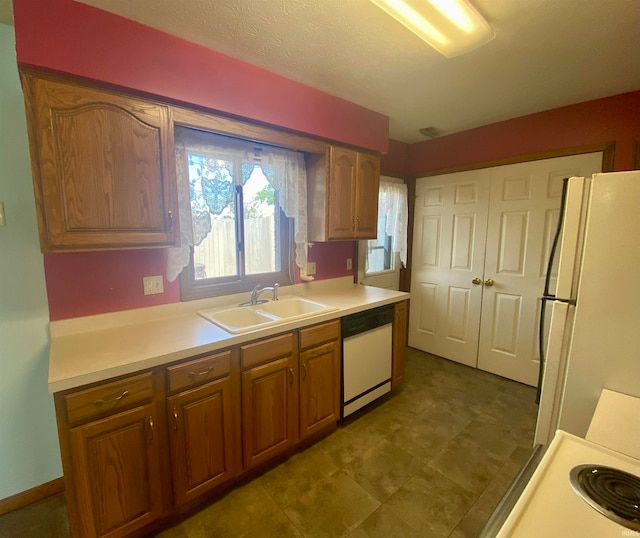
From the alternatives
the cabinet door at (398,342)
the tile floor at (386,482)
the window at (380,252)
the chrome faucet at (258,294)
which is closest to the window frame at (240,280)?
the chrome faucet at (258,294)

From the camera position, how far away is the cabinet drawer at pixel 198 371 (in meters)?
1.41

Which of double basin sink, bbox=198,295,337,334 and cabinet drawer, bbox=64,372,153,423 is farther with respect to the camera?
double basin sink, bbox=198,295,337,334

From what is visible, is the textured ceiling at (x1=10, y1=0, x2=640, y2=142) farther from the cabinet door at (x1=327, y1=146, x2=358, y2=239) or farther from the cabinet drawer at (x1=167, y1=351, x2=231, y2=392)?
the cabinet drawer at (x1=167, y1=351, x2=231, y2=392)

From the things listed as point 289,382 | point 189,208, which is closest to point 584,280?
point 289,382

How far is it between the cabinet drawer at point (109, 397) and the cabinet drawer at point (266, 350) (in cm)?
45

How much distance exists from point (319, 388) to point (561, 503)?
145 centimetres

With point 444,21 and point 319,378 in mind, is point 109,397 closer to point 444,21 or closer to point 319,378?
point 319,378

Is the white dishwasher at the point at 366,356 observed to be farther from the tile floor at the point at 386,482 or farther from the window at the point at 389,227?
the window at the point at 389,227

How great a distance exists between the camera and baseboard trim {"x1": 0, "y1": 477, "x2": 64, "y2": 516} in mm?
1604

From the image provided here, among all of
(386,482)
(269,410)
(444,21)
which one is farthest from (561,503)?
(444,21)

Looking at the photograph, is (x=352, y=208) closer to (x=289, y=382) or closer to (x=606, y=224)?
(x=289, y=382)

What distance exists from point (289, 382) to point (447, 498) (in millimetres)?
1061

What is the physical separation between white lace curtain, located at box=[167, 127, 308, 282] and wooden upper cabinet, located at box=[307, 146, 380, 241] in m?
0.09

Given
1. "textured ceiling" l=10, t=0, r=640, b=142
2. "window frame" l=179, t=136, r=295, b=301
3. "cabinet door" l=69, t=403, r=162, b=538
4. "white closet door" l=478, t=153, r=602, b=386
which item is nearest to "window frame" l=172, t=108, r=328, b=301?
"window frame" l=179, t=136, r=295, b=301
